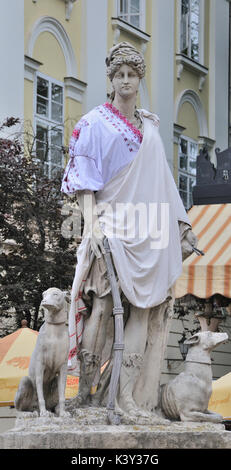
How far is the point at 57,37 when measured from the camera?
866 inches

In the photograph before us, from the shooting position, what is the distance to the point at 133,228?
7.98m

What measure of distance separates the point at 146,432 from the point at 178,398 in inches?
27.4

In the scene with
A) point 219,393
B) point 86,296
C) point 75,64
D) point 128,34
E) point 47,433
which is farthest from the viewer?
point 128,34

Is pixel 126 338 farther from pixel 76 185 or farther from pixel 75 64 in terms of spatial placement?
pixel 75 64

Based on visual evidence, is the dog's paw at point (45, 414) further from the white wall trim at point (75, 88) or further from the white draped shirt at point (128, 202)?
the white wall trim at point (75, 88)

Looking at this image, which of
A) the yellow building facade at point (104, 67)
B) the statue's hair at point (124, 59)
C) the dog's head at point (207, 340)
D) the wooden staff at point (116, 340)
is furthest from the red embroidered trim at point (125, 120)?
the yellow building facade at point (104, 67)

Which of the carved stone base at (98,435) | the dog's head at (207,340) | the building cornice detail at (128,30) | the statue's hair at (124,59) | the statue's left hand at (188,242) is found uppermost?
the building cornice detail at (128,30)

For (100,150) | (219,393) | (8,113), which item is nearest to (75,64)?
(8,113)

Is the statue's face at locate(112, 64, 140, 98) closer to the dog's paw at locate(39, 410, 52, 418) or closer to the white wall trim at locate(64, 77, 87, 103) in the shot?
the dog's paw at locate(39, 410, 52, 418)

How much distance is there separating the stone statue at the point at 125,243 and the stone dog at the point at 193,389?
0.34 ft

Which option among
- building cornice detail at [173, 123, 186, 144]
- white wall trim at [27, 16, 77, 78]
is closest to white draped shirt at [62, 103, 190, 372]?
white wall trim at [27, 16, 77, 78]

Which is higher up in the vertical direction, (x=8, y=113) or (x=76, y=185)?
(x=8, y=113)

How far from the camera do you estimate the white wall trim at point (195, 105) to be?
26.3m

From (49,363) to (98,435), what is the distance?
2.22 feet
